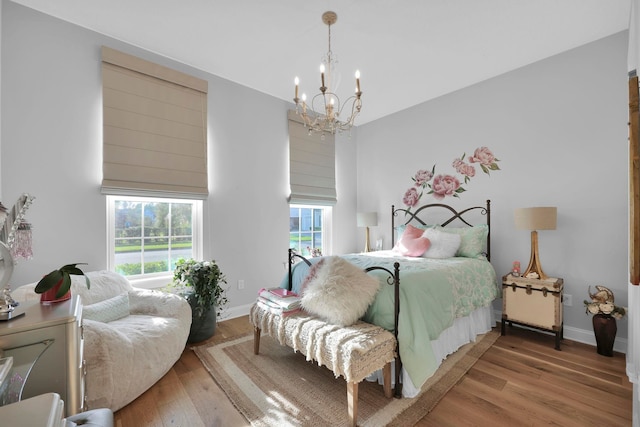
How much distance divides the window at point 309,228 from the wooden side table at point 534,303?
8.20 ft

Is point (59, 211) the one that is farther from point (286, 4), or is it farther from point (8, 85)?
point (286, 4)

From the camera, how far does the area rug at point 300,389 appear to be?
5.58ft

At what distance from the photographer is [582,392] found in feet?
6.29

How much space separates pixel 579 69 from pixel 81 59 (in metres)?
4.65

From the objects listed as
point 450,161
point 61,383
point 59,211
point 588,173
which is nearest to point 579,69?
point 588,173

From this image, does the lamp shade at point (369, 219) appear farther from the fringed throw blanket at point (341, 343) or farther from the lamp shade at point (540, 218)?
the fringed throw blanket at point (341, 343)

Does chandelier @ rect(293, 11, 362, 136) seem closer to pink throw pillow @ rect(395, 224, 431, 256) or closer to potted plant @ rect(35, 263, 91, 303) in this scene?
pink throw pillow @ rect(395, 224, 431, 256)

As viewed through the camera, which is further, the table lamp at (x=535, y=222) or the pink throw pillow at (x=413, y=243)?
the pink throw pillow at (x=413, y=243)

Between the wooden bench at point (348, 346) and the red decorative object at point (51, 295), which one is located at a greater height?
the red decorative object at point (51, 295)

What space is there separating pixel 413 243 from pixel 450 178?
111 centimetres

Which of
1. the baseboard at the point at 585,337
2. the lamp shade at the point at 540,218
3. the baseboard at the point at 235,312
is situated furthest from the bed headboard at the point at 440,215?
the baseboard at the point at 235,312

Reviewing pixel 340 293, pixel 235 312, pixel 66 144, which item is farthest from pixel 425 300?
pixel 66 144

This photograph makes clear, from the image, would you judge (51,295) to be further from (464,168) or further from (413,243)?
(464,168)

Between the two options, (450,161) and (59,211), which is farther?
(450,161)
